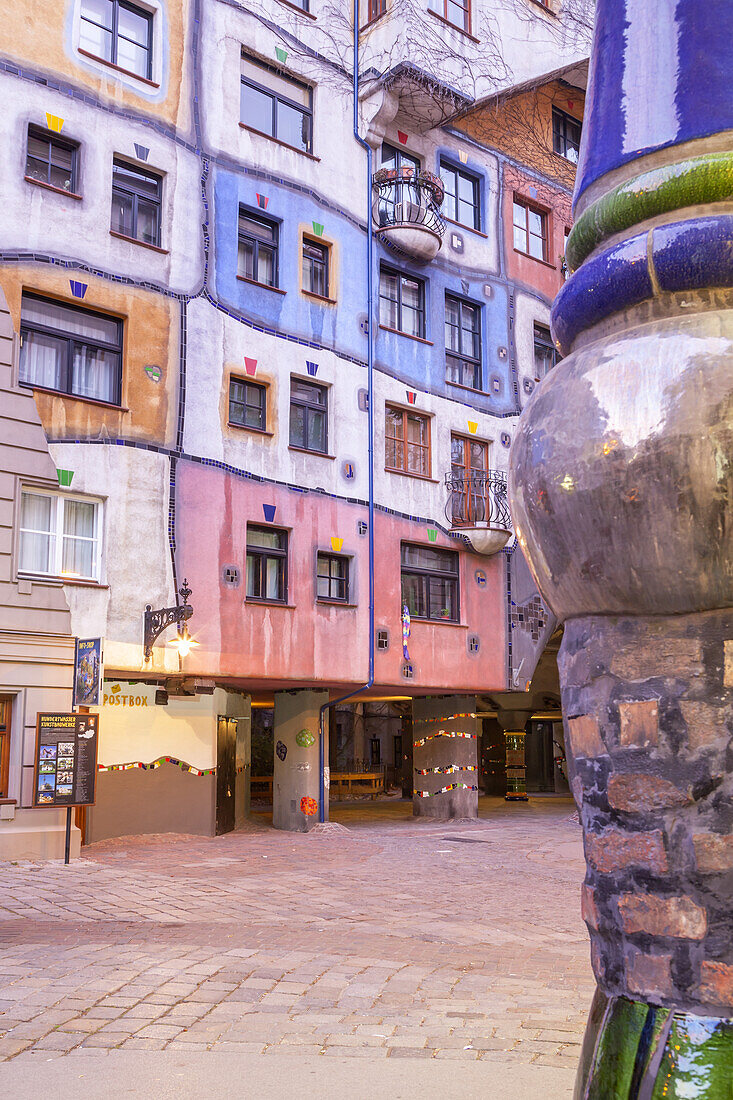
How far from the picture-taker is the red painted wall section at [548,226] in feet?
82.6

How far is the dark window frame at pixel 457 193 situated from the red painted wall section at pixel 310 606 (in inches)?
306

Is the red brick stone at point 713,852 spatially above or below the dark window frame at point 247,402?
below

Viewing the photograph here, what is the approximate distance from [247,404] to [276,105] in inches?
254

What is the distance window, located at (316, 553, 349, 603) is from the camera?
2020cm

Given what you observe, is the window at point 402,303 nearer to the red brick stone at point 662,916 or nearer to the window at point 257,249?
the window at point 257,249

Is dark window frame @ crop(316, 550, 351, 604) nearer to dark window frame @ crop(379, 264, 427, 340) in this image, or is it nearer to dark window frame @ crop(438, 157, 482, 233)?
dark window frame @ crop(379, 264, 427, 340)

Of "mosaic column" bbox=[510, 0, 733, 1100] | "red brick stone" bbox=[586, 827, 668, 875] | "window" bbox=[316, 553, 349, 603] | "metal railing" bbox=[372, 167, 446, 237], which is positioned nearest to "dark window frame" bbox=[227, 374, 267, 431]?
"window" bbox=[316, 553, 349, 603]

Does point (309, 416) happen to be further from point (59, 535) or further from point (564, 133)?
point (564, 133)

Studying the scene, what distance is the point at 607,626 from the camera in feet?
7.00

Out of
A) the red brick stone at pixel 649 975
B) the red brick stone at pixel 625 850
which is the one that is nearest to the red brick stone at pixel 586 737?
the red brick stone at pixel 625 850

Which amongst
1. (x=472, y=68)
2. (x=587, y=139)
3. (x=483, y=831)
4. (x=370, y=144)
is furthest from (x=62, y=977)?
(x=472, y=68)

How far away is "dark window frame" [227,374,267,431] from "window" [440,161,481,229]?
7457 mm

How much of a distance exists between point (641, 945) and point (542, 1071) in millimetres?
3569

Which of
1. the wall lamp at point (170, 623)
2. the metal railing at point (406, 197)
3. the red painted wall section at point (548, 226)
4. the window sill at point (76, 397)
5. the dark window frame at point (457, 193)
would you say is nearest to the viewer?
the window sill at point (76, 397)
